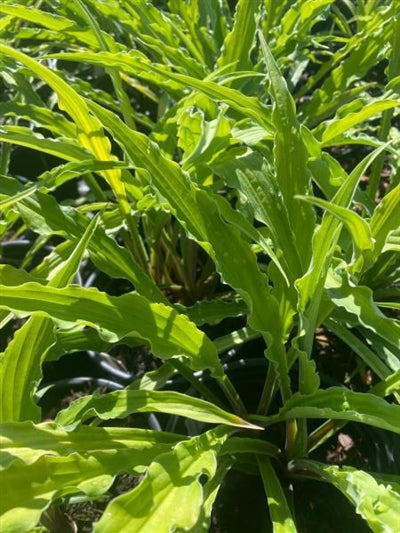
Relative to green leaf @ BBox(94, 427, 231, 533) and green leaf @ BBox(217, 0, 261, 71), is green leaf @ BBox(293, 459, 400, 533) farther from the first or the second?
green leaf @ BBox(217, 0, 261, 71)

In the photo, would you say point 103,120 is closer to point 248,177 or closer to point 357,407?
point 248,177

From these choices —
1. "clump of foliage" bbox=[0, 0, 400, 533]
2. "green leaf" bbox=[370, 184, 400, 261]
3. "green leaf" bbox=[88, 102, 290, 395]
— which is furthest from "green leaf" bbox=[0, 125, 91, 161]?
"green leaf" bbox=[370, 184, 400, 261]

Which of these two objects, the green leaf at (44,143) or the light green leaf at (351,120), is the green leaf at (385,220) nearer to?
the light green leaf at (351,120)

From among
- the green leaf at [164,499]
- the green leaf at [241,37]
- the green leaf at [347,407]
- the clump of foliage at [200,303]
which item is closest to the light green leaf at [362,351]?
the clump of foliage at [200,303]

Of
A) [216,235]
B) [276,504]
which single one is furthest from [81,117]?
[276,504]

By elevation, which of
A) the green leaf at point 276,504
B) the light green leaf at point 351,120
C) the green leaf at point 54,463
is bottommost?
the green leaf at point 276,504

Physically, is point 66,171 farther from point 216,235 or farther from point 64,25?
point 64,25
